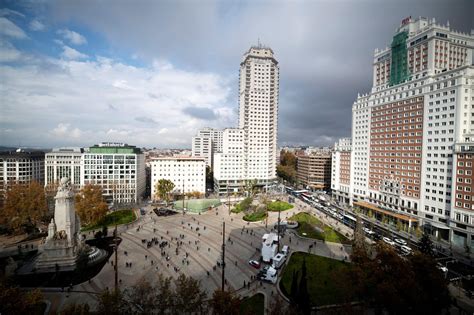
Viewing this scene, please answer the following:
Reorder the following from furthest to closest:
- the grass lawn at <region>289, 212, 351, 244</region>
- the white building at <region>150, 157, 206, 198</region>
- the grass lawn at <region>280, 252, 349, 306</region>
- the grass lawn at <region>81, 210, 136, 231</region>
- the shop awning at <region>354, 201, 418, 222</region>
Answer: the white building at <region>150, 157, 206, 198</region>
the shop awning at <region>354, 201, 418, 222</region>
the grass lawn at <region>81, 210, 136, 231</region>
the grass lawn at <region>289, 212, 351, 244</region>
the grass lawn at <region>280, 252, 349, 306</region>

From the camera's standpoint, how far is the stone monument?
3130 centimetres

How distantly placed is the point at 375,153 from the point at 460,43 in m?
35.7

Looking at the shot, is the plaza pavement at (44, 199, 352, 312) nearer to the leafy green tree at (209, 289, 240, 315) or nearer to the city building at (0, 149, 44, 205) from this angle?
the leafy green tree at (209, 289, 240, 315)

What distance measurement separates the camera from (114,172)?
7225 cm

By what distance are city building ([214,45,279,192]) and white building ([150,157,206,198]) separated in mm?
9514

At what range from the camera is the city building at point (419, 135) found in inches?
1825

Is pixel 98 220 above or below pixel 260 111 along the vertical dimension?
below

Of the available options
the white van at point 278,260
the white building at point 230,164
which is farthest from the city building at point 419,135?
the white building at point 230,164

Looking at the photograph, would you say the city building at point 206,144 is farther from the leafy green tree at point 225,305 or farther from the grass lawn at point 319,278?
the leafy green tree at point 225,305

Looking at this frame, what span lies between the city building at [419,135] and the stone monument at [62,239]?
6128cm

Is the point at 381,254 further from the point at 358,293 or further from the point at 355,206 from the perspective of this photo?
the point at 355,206

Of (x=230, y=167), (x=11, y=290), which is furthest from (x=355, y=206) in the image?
(x=11, y=290)

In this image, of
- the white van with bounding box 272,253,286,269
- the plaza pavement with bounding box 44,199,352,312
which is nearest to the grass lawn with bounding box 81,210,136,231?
the plaza pavement with bounding box 44,199,352,312

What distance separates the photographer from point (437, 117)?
50781mm
